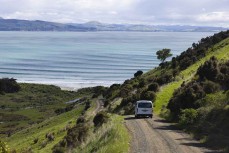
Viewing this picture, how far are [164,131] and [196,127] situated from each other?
2130mm

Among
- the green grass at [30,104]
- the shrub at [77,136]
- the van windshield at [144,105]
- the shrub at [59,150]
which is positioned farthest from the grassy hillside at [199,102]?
the green grass at [30,104]

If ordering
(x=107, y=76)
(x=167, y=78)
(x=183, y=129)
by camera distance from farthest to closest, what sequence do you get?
(x=107, y=76) → (x=167, y=78) → (x=183, y=129)

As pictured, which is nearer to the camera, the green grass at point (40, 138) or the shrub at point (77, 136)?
the shrub at point (77, 136)

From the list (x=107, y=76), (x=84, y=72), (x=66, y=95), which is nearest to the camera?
(x=66, y=95)

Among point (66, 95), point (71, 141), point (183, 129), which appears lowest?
point (66, 95)

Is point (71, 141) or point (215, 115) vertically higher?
point (215, 115)

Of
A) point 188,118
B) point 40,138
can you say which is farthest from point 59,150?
point 40,138

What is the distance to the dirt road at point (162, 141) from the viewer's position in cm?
2061

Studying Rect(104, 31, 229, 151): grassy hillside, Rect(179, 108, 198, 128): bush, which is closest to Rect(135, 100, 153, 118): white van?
Rect(104, 31, 229, 151): grassy hillside

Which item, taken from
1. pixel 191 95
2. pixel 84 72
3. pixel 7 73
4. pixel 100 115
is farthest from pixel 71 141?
pixel 7 73

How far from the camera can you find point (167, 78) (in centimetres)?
6156

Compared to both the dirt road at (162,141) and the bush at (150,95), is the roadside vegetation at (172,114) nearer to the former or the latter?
the bush at (150,95)

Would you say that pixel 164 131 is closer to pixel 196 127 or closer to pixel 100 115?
pixel 196 127

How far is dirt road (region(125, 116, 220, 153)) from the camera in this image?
67.6 feet
